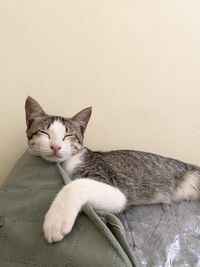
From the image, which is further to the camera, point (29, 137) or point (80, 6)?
point (80, 6)

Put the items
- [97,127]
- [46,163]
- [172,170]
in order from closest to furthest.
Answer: [46,163], [172,170], [97,127]

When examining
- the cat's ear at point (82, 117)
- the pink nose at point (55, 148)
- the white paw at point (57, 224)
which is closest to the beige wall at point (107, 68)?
the cat's ear at point (82, 117)

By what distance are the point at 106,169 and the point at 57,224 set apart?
1.15ft

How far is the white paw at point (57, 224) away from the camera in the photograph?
72cm

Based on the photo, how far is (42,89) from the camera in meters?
1.17

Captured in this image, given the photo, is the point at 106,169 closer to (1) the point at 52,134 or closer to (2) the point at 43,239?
(1) the point at 52,134

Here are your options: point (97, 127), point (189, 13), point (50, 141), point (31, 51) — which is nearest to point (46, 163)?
point (50, 141)

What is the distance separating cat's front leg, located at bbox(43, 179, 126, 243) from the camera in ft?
2.38

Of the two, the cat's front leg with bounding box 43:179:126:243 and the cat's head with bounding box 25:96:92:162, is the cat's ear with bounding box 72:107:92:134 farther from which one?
the cat's front leg with bounding box 43:179:126:243

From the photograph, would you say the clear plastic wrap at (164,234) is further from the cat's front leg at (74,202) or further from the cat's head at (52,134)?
the cat's head at (52,134)

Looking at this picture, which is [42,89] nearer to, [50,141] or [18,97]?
[18,97]

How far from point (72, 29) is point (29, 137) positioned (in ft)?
1.32

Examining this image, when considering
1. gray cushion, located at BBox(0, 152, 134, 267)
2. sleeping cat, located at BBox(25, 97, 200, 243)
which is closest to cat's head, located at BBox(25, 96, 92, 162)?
sleeping cat, located at BBox(25, 97, 200, 243)

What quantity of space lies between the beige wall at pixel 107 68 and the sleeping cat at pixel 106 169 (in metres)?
0.13
